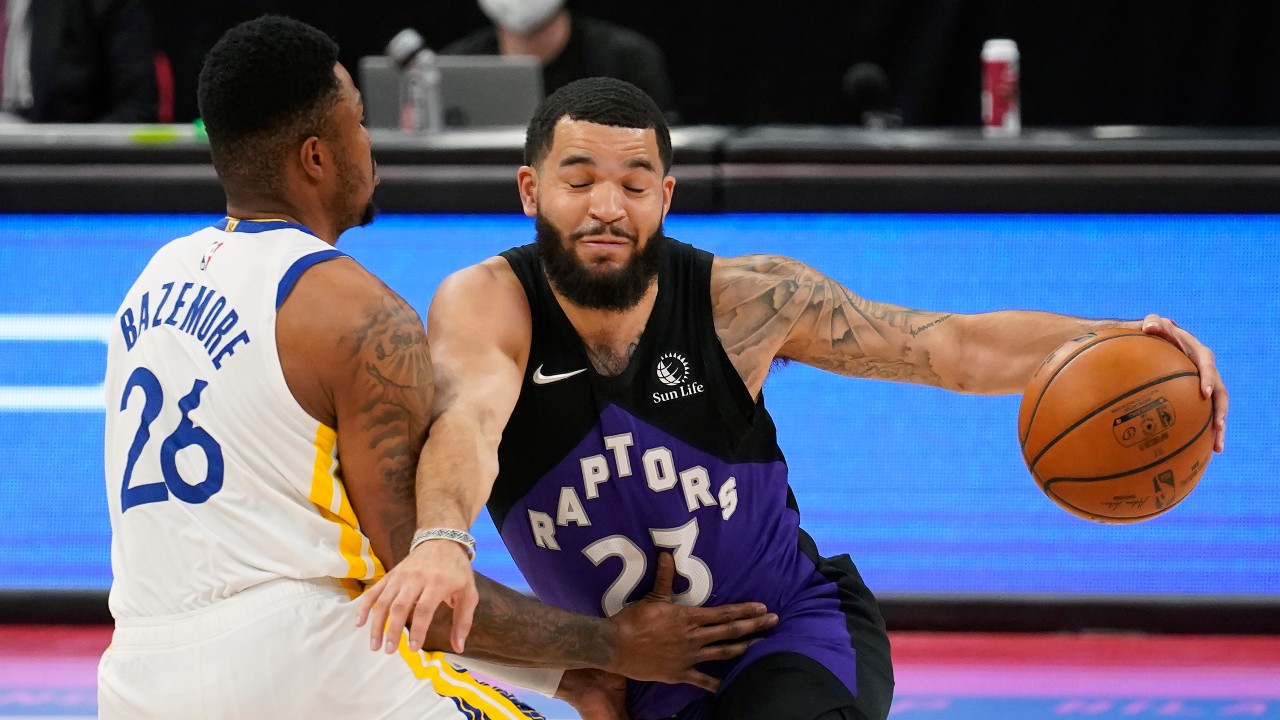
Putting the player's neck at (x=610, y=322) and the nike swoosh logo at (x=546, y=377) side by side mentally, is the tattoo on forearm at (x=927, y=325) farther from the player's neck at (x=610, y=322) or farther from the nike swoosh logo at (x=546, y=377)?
the nike swoosh logo at (x=546, y=377)

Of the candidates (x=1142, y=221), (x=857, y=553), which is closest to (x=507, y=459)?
(x=857, y=553)

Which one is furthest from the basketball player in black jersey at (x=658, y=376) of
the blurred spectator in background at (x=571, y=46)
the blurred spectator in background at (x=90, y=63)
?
the blurred spectator in background at (x=90, y=63)

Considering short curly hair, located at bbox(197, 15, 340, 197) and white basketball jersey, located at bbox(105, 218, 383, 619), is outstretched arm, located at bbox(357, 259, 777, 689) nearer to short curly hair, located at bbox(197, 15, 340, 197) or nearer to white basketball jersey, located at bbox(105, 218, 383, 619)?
white basketball jersey, located at bbox(105, 218, 383, 619)

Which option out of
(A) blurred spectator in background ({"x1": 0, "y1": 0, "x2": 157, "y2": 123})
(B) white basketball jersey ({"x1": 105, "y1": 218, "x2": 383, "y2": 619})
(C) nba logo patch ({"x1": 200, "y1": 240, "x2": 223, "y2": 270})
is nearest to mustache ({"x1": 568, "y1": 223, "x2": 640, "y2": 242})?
(B) white basketball jersey ({"x1": 105, "y1": 218, "x2": 383, "y2": 619})

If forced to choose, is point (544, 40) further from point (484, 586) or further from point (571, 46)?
point (484, 586)

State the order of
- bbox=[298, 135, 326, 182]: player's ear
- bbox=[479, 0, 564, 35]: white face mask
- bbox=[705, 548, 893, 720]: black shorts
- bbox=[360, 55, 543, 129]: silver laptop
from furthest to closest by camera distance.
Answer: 1. bbox=[479, 0, 564, 35]: white face mask
2. bbox=[360, 55, 543, 129]: silver laptop
3. bbox=[705, 548, 893, 720]: black shorts
4. bbox=[298, 135, 326, 182]: player's ear

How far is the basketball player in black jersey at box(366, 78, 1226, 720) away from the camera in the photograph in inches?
116

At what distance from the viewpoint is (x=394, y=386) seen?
245 centimetres

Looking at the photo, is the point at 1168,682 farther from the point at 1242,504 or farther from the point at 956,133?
the point at 956,133

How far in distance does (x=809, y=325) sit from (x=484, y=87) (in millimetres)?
3274

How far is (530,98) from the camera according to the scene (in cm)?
606

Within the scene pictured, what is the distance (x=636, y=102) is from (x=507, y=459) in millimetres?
787

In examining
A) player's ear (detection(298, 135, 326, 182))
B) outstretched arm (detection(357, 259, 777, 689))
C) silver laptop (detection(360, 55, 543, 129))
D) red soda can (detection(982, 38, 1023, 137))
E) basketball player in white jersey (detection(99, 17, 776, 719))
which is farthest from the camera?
silver laptop (detection(360, 55, 543, 129))

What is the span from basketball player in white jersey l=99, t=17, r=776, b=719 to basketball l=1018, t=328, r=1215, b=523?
1.26m
